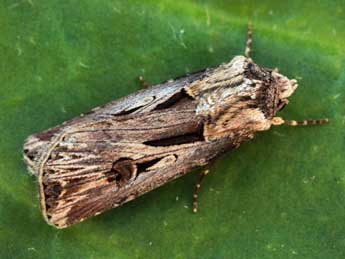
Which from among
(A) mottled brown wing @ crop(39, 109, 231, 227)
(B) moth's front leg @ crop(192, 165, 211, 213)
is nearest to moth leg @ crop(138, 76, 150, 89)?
(A) mottled brown wing @ crop(39, 109, 231, 227)

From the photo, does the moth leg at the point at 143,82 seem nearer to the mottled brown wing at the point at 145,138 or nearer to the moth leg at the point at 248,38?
the mottled brown wing at the point at 145,138

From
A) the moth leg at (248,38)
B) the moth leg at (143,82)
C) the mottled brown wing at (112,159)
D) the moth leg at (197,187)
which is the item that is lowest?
the moth leg at (197,187)

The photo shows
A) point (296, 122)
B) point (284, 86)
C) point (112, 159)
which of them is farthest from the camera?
point (296, 122)

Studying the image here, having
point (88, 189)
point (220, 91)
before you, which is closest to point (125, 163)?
point (88, 189)

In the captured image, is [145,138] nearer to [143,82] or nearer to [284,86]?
[143,82]

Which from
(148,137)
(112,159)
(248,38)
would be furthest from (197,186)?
(248,38)

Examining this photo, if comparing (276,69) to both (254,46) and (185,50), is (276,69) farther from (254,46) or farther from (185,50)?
(185,50)

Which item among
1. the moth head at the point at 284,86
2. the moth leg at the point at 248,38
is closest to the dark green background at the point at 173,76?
the moth leg at the point at 248,38
